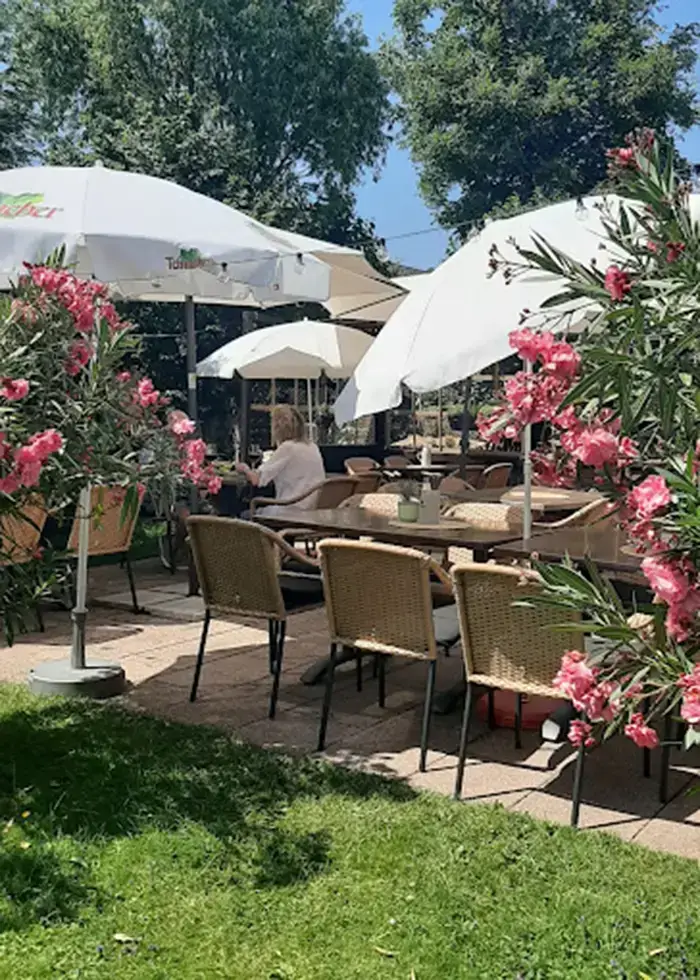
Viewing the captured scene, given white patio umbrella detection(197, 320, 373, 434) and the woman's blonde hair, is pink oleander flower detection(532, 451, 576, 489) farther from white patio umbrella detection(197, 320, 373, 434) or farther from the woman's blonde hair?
white patio umbrella detection(197, 320, 373, 434)

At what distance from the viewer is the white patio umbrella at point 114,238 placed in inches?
198

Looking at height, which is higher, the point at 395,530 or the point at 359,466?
the point at 359,466

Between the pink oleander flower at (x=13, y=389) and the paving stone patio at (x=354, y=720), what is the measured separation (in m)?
1.73

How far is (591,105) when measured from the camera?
2894 centimetres

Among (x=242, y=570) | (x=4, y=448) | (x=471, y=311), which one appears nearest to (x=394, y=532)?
(x=242, y=570)

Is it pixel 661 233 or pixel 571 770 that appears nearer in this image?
pixel 661 233

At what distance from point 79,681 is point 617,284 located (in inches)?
134

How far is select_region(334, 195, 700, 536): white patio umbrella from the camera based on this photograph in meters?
4.38

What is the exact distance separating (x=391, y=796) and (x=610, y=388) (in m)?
2.09

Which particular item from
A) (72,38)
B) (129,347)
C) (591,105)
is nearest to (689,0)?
(591,105)

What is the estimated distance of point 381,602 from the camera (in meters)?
4.06

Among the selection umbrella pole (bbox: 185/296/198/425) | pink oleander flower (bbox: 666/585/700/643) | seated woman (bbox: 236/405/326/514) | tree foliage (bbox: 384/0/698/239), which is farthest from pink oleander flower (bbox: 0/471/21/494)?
tree foliage (bbox: 384/0/698/239)

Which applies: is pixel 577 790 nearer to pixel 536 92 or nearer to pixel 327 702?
pixel 327 702

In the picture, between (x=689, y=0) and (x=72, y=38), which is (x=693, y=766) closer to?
(x=72, y=38)
